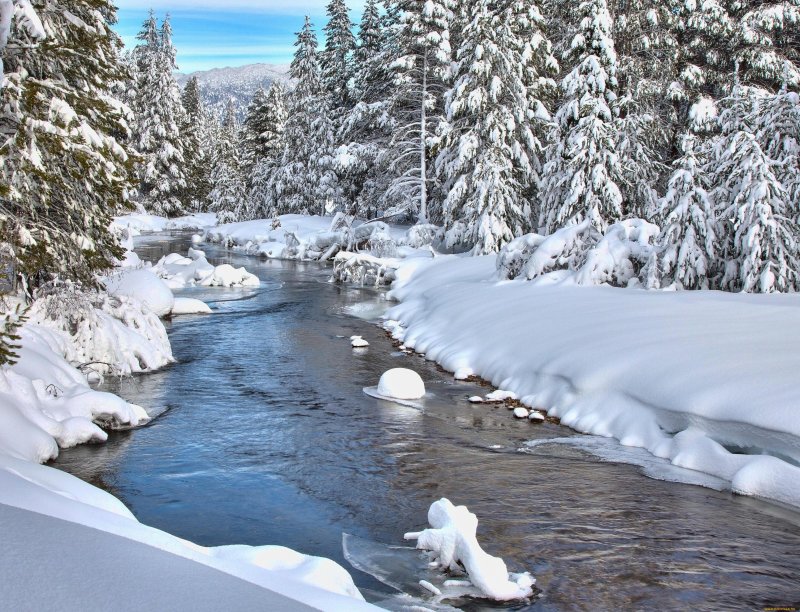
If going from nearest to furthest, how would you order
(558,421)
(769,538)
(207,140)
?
(769,538) → (558,421) → (207,140)

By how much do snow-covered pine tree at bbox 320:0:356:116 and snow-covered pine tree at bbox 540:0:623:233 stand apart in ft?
82.4

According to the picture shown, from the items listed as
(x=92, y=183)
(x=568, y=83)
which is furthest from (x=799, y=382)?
(x=568, y=83)

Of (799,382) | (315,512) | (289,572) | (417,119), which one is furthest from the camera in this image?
(417,119)

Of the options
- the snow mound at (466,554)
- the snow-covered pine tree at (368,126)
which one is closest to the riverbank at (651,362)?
the snow mound at (466,554)

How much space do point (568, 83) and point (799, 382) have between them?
1920 cm

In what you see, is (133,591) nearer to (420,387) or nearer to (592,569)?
(592,569)

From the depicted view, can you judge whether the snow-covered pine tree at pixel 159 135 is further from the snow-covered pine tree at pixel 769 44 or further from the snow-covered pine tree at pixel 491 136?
the snow-covered pine tree at pixel 769 44

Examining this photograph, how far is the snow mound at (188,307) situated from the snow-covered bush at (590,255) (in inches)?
376

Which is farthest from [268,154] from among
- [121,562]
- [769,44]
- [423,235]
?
[121,562]

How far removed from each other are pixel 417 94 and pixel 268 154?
29.6m

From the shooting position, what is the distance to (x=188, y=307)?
2216cm

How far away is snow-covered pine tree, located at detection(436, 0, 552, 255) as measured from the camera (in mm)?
27391

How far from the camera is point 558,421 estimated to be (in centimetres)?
1173

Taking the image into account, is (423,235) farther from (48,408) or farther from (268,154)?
(268,154)
